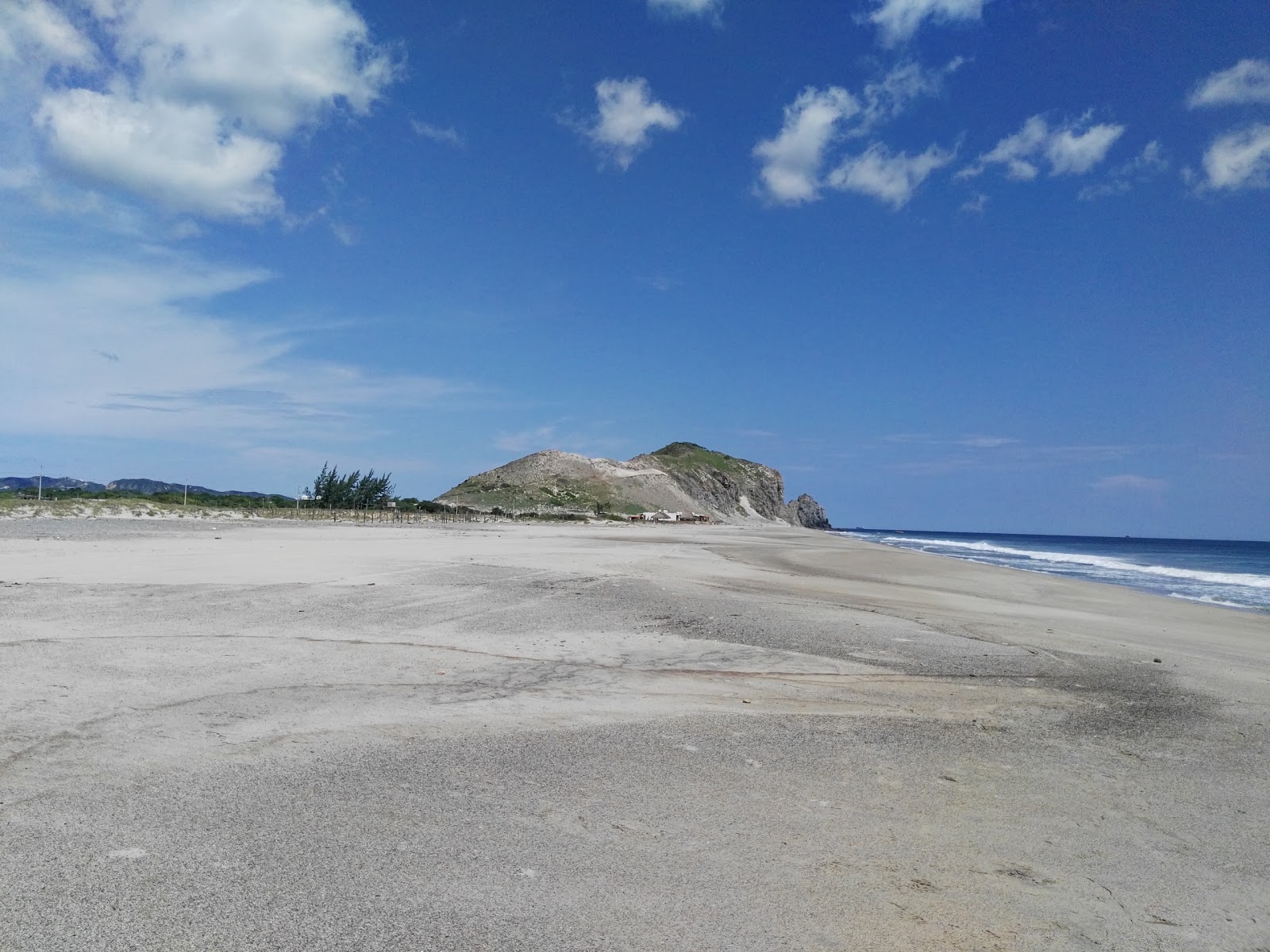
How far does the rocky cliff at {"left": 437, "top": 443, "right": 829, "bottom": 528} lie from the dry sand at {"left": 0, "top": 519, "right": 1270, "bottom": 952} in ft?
333

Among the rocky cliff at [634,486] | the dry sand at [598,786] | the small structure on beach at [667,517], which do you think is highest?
the rocky cliff at [634,486]

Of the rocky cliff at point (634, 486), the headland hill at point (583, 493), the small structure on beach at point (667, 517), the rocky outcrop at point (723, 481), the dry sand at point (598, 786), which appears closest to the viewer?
the dry sand at point (598, 786)

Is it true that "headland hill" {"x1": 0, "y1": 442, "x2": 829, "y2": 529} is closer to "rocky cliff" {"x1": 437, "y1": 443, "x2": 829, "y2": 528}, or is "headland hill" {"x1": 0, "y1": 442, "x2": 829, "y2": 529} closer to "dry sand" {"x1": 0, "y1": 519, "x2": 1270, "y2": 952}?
"rocky cliff" {"x1": 437, "y1": 443, "x2": 829, "y2": 528}

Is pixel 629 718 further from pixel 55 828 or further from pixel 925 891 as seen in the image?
pixel 55 828

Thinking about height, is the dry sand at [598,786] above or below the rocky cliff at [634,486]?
below

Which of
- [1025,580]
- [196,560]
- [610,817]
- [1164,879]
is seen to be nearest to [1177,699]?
[1164,879]

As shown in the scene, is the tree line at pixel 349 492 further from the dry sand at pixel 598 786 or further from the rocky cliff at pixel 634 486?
the dry sand at pixel 598 786

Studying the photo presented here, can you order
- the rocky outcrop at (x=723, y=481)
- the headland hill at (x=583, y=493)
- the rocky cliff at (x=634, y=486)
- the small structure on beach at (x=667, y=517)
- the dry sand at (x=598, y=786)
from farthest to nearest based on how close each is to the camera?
1. the rocky outcrop at (x=723, y=481)
2. the rocky cliff at (x=634, y=486)
3. the small structure on beach at (x=667, y=517)
4. the headland hill at (x=583, y=493)
5. the dry sand at (x=598, y=786)

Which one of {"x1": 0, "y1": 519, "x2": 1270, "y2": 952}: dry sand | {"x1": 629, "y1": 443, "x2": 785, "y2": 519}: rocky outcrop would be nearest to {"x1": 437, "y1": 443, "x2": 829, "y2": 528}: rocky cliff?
{"x1": 629, "y1": 443, "x2": 785, "y2": 519}: rocky outcrop

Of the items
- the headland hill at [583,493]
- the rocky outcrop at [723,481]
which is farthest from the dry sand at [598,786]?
the rocky outcrop at [723,481]

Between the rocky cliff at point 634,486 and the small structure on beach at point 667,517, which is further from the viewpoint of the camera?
the rocky cliff at point 634,486

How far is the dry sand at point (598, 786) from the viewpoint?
3.22m

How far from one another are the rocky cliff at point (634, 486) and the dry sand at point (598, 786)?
101m

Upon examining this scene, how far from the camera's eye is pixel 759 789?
4.79m
